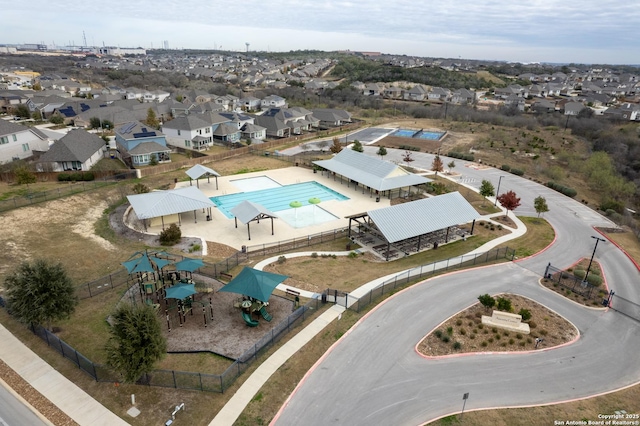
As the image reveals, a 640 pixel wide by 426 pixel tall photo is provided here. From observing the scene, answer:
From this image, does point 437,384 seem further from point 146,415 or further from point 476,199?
point 476,199

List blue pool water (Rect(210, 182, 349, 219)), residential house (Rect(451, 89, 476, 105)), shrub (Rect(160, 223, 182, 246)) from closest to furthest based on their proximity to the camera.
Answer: shrub (Rect(160, 223, 182, 246)), blue pool water (Rect(210, 182, 349, 219)), residential house (Rect(451, 89, 476, 105))

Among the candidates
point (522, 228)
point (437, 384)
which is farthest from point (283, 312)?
point (522, 228)

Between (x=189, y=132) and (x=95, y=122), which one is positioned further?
(x=95, y=122)

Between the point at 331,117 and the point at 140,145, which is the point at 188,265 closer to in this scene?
the point at 140,145

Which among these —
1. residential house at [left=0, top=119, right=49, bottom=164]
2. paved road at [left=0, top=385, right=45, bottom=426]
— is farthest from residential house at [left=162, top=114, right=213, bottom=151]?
paved road at [left=0, top=385, right=45, bottom=426]

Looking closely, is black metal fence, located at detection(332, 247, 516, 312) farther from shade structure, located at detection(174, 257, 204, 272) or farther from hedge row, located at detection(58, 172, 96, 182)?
hedge row, located at detection(58, 172, 96, 182)

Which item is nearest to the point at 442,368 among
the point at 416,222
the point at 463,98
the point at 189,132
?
the point at 416,222
